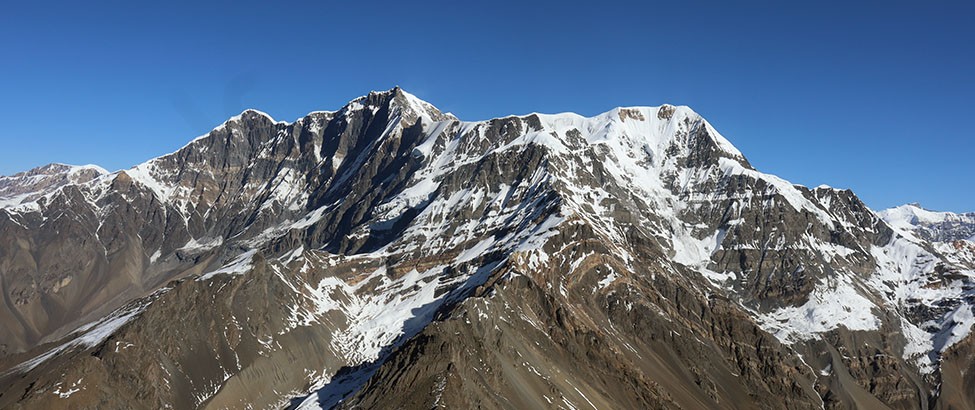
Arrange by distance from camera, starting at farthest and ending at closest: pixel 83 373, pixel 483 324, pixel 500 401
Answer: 1. pixel 483 324
2. pixel 83 373
3. pixel 500 401

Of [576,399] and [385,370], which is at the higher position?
[385,370]

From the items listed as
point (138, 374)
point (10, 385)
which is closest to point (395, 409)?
point (138, 374)

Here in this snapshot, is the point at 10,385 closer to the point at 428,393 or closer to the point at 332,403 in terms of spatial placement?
the point at 332,403

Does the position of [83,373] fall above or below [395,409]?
above

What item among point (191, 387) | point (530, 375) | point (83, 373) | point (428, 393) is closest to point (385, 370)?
point (428, 393)

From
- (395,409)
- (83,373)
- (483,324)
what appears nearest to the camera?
(395,409)

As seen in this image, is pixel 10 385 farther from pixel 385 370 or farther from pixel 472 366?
pixel 472 366

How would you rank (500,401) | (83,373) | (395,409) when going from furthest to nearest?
(83,373) → (500,401) → (395,409)

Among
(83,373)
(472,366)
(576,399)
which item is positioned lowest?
(576,399)

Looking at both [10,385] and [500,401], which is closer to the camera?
[500,401]
